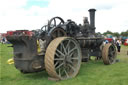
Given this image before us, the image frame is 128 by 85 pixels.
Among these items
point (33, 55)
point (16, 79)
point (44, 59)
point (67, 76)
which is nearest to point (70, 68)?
point (67, 76)

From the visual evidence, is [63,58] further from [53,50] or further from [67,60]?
[53,50]

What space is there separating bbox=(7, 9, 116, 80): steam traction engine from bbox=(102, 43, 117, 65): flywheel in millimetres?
897

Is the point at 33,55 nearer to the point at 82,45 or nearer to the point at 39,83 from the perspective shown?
the point at 39,83

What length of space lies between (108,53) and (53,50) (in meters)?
4.00

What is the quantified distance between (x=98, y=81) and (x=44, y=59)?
1732 mm

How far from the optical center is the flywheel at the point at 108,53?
25.2 ft

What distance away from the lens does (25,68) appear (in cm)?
496

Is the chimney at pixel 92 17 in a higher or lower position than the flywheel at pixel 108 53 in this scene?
higher

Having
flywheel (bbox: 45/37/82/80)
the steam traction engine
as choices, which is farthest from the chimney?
flywheel (bbox: 45/37/82/80)

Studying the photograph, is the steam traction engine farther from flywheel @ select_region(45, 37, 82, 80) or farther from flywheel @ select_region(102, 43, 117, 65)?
flywheel @ select_region(102, 43, 117, 65)

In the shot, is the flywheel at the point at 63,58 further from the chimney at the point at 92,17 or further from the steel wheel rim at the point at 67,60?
the chimney at the point at 92,17

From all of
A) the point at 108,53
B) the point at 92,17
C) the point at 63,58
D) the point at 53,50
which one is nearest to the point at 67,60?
the point at 63,58

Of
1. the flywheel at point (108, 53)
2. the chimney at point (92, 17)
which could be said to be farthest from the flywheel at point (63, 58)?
the chimney at point (92, 17)

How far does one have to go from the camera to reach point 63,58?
5.26 metres
